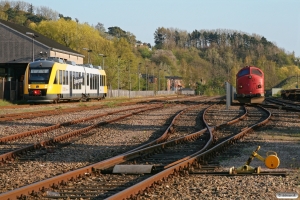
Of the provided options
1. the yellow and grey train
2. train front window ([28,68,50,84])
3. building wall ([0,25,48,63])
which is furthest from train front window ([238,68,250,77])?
building wall ([0,25,48,63])

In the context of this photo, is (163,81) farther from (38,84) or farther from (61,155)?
(61,155)

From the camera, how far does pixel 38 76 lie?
36.4m

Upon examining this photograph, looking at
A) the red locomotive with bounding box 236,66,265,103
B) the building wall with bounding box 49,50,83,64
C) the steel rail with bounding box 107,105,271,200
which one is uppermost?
the building wall with bounding box 49,50,83,64

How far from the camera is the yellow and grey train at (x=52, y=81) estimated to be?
36094 millimetres

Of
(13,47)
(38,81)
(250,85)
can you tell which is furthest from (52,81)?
(13,47)

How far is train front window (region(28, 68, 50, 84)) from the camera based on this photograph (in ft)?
118

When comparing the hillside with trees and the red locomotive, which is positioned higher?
the hillside with trees

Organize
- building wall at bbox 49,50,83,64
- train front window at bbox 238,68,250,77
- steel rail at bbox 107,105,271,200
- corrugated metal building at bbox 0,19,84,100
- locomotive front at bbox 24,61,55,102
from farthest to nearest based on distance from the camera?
building wall at bbox 49,50,83,64 → corrugated metal building at bbox 0,19,84,100 → train front window at bbox 238,68,250,77 → locomotive front at bbox 24,61,55,102 → steel rail at bbox 107,105,271,200

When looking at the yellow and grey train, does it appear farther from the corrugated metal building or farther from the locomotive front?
the corrugated metal building

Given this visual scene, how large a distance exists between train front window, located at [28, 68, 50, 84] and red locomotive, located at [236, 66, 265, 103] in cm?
1465

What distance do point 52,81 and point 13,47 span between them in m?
37.7

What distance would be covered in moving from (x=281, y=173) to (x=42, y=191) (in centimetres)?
394

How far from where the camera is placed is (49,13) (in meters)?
170

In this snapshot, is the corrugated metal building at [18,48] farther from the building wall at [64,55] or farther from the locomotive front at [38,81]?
the locomotive front at [38,81]
